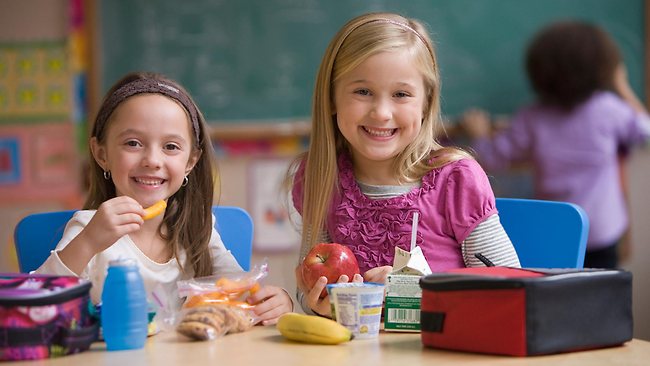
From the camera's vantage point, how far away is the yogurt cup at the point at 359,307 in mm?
1554

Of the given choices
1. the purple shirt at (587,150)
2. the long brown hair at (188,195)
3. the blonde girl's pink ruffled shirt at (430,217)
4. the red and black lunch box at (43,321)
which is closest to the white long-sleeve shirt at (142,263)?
the long brown hair at (188,195)

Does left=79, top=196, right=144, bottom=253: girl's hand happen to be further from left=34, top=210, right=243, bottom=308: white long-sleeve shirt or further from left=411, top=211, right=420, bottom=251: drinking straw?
left=411, top=211, right=420, bottom=251: drinking straw

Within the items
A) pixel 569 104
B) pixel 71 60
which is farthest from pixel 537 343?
pixel 71 60

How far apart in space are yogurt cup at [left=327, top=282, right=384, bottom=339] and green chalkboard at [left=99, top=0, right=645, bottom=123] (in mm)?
2920

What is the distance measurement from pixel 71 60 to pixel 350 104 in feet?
8.87

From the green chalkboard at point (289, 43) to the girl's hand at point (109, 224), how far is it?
106 inches

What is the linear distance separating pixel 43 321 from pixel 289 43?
3.16 meters

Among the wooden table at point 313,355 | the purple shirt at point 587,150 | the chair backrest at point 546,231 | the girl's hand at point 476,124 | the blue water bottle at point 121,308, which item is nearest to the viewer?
the wooden table at point 313,355

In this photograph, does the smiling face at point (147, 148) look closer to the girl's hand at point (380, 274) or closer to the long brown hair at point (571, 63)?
the girl's hand at point (380, 274)

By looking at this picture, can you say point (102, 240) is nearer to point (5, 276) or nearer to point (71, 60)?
point (5, 276)

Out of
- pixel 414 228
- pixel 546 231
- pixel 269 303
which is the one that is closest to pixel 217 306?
pixel 269 303

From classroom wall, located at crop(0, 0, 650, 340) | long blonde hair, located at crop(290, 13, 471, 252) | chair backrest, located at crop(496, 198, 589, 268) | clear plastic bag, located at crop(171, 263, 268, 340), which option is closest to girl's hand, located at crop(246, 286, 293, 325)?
clear plastic bag, located at crop(171, 263, 268, 340)

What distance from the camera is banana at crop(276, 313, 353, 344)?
1490mm

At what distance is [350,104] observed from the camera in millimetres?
2047
